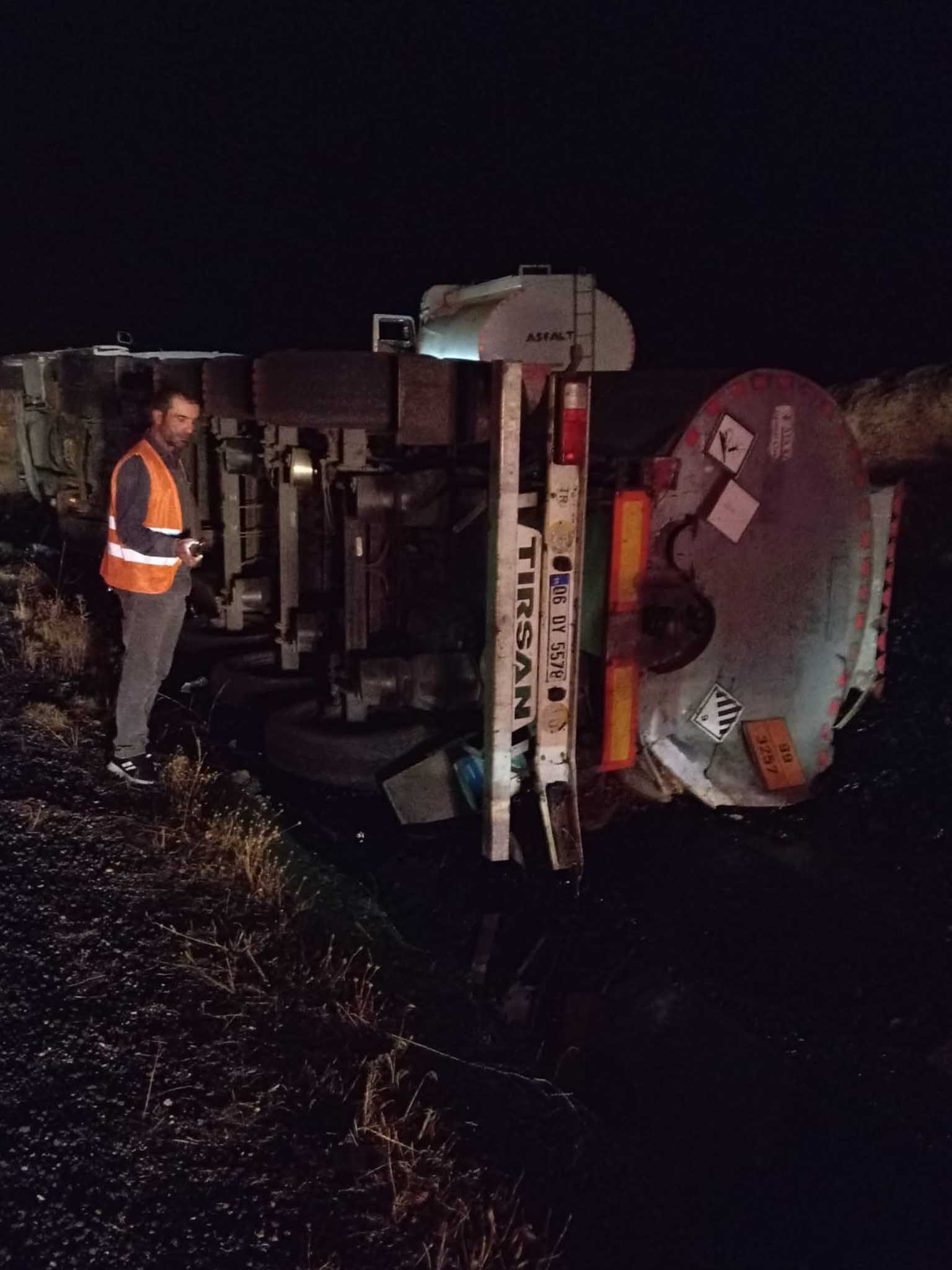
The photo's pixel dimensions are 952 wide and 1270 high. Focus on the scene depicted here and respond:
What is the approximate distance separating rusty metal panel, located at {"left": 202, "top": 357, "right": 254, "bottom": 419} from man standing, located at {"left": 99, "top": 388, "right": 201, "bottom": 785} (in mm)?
1588

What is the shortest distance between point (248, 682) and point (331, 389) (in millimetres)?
1863

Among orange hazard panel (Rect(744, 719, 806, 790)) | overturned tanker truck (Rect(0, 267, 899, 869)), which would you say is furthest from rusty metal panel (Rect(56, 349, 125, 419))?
orange hazard panel (Rect(744, 719, 806, 790))

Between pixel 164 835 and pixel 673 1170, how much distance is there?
6.95 ft

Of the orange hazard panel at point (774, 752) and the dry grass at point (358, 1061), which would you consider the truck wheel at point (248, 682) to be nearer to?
the dry grass at point (358, 1061)

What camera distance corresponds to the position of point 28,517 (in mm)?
10055

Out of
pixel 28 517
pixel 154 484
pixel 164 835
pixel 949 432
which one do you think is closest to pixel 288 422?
pixel 154 484

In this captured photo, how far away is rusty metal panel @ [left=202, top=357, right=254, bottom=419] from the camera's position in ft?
20.0

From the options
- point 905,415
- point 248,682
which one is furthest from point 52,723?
point 905,415

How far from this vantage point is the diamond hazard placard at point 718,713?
5082 millimetres

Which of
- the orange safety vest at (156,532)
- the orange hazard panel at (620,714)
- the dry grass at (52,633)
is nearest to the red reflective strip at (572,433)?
the orange hazard panel at (620,714)

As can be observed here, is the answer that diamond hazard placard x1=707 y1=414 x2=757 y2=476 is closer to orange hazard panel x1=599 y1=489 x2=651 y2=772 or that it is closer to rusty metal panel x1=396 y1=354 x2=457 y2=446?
orange hazard panel x1=599 y1=489 x2=651 y2=772

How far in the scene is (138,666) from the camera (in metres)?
4.52

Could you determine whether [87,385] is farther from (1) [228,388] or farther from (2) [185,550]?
(2) [185,550]

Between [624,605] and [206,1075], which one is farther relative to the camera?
[624,605]
